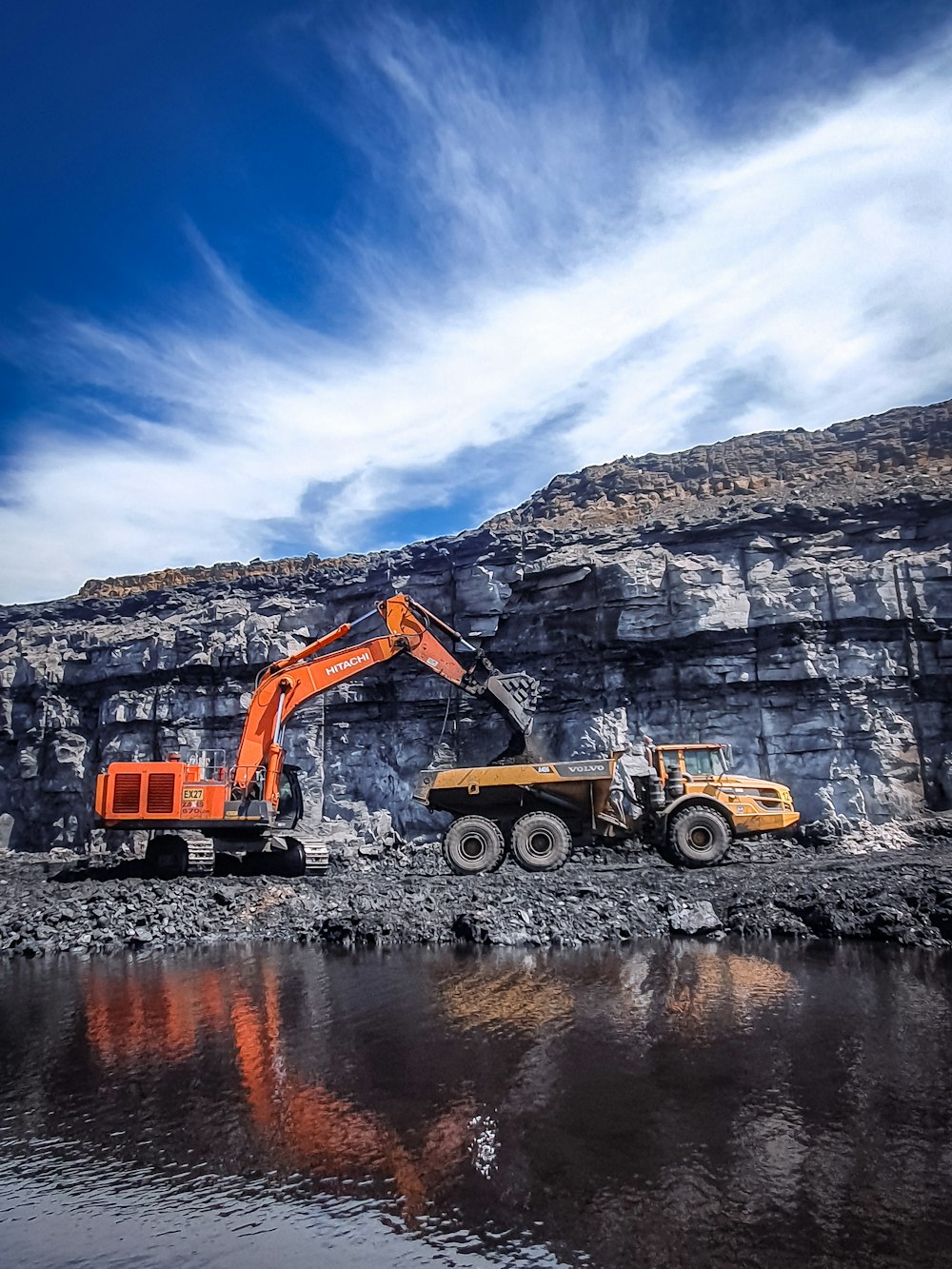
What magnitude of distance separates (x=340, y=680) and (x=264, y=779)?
2480mm

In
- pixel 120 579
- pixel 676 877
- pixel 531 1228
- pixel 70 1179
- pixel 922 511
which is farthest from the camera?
pixel 120 579

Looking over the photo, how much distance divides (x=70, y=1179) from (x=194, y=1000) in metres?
3.48

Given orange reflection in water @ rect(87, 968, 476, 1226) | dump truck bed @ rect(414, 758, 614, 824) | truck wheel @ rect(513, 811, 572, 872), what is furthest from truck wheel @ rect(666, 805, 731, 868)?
orange reflection in water @ rect(87, 968, 476, 1226)

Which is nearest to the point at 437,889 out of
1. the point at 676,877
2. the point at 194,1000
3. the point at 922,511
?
the point at 676,877

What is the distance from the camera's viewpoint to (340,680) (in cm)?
1648

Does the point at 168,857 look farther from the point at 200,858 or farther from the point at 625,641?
the point at 625,641

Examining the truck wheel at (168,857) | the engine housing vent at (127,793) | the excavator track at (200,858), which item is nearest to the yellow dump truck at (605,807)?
the excavator track at (200,858)

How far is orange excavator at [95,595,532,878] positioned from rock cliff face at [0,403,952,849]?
7.82m

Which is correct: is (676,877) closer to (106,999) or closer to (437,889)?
(437,889)

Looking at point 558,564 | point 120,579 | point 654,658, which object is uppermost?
point 120,579

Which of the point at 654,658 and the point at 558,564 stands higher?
the point at 558,564

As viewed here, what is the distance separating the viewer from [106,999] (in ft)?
24.8

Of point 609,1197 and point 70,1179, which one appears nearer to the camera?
point 609,1197

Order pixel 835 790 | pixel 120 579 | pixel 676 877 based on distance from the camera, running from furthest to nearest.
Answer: pixel 120 579 < pixel 835 790 < pixel 676 877
